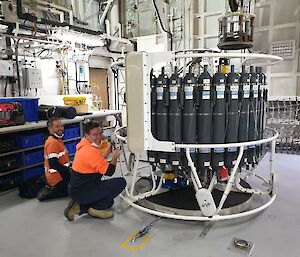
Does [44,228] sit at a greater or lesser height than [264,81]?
lesser

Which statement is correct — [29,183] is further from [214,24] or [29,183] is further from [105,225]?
[214,24]

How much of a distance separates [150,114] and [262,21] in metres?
5.23

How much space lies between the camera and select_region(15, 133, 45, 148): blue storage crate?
4188 millimetres

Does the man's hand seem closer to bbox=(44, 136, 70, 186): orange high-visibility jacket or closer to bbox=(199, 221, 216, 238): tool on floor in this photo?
bbox=(44, 136, 70, 186): orange high-visibility jacket

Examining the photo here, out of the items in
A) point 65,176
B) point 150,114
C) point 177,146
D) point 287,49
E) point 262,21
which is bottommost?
point 65,176

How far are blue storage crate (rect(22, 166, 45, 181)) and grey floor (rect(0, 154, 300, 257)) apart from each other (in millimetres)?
777

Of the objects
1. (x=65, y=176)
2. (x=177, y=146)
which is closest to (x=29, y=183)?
(x=65, y=176)

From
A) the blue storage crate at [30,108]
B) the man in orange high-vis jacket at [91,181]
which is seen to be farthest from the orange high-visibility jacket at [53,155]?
the blue storage crate at [30,108]

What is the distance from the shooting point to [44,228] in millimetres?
2912

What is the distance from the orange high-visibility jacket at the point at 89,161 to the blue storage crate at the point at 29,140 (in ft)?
5.76

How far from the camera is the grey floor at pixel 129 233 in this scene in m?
2.45

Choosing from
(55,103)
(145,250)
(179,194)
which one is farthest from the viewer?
(55,103)

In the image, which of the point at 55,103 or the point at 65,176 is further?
the point at 55,103

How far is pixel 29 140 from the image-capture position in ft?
14.1
